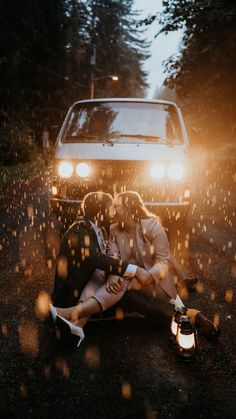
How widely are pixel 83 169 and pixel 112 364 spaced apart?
115 inches

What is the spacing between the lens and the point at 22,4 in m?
25.2

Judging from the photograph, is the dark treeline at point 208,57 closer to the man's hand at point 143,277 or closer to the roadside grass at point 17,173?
the roadside grass at point 17,173

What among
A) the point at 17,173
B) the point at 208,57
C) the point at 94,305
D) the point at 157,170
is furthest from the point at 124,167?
the point at 17,173

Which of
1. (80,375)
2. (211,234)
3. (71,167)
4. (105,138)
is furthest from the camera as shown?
(211,234)

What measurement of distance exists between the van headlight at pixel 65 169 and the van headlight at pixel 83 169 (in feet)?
0.35

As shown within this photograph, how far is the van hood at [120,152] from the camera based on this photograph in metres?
5.54

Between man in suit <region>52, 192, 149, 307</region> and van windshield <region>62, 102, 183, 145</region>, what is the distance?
229 centimetres

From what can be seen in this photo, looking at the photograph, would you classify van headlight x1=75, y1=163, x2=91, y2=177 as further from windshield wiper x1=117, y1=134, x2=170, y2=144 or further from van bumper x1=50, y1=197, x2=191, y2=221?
windshield wiper x1=117, y1=134, x2=170, y2=144

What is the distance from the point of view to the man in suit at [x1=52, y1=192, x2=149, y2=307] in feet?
12.6

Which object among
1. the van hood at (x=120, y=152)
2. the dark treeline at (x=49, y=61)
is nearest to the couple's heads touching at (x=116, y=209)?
the van hood at (x=120, y=152)

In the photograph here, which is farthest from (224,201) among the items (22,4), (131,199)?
(22,4)

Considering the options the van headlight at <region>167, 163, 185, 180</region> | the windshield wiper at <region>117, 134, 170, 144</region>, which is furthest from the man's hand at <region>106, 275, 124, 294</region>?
the windshield wiper at <region>117, 134, 170, 144</region>

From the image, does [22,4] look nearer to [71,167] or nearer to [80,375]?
[71,167]

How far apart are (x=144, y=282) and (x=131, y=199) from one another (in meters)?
0.88
